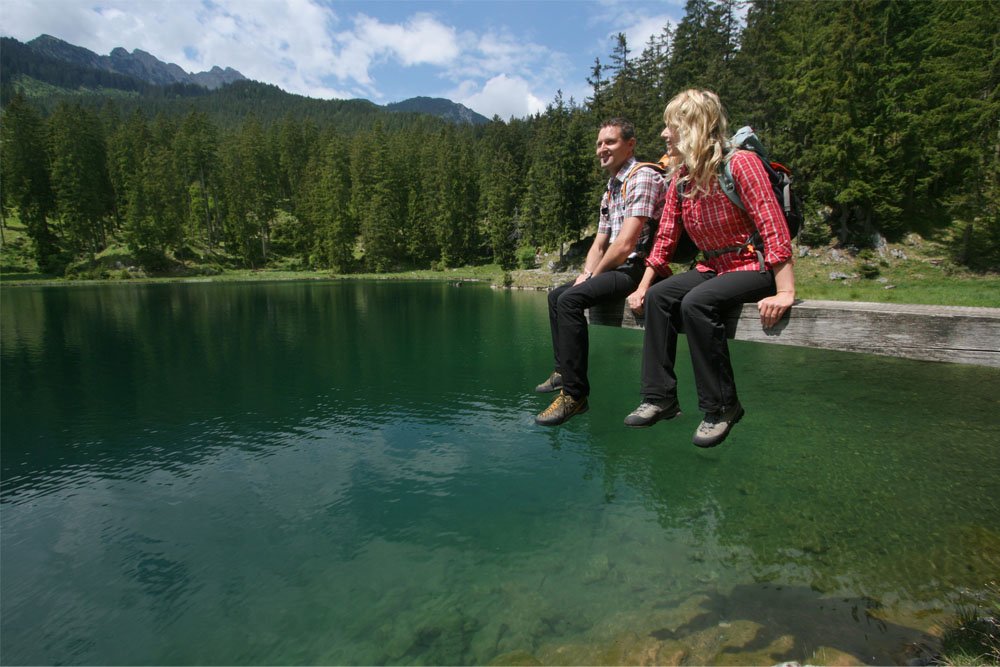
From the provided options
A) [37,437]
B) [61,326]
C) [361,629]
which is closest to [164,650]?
[361,629]

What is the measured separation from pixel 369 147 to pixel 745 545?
86714mm

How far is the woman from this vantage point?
386 cm

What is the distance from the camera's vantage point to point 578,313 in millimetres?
4848

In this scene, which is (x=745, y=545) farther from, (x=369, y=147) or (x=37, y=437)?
(x=369, y=147)

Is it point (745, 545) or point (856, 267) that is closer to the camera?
point (745, 545)

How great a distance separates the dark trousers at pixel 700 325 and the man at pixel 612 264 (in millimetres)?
585

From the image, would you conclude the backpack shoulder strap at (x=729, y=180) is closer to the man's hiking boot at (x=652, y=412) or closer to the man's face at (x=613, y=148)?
the man's face at (x=613, y=148)

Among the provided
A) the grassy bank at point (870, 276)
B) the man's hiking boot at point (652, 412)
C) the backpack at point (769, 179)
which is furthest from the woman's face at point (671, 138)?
the grassy bank at point (870, 276)

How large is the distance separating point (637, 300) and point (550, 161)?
62.2 m

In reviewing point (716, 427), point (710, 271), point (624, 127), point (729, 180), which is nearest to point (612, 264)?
point (710, 271)

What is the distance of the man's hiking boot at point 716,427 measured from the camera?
394cm

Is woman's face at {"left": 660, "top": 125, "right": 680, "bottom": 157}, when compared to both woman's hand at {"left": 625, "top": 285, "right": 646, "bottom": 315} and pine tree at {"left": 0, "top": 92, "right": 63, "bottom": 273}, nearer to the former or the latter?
woman's hand at {"left": 625, "top": 285, "right": 646, "bottom": 315}

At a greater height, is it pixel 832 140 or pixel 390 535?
pixel 832 140

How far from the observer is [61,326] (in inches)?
1457
